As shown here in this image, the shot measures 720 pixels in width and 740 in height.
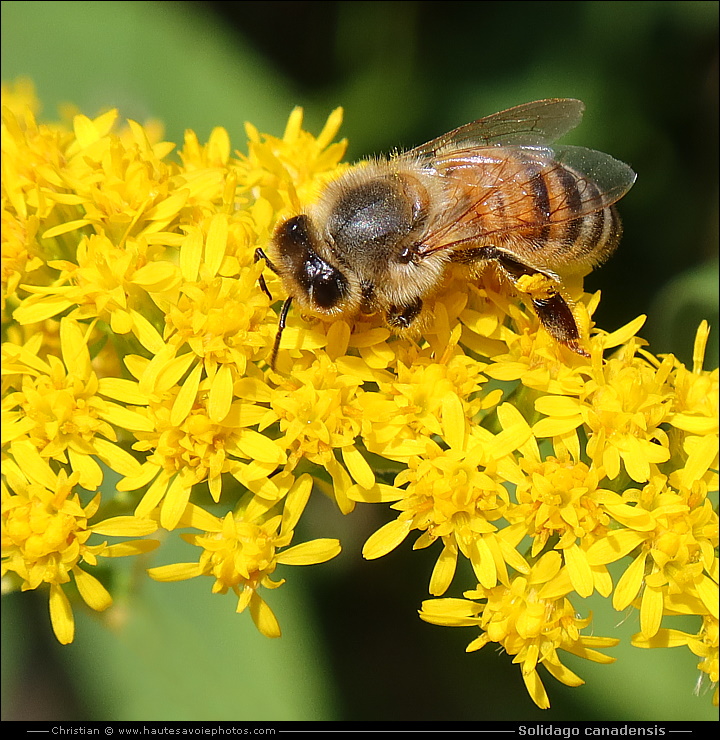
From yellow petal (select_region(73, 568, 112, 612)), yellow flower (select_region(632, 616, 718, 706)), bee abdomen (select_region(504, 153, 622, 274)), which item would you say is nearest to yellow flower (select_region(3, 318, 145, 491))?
yellow petal (select_region(73, 568, 112, 612))

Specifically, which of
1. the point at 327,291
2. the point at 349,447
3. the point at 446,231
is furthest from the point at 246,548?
the point at 446,231

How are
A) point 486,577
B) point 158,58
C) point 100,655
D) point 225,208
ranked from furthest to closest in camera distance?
point 158,58 → point 100,655 → point 225,208 → point 486,577

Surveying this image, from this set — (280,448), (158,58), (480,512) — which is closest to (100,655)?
(280,448)

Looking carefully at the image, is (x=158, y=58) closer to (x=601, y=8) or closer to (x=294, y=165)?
(x=294, y=165)

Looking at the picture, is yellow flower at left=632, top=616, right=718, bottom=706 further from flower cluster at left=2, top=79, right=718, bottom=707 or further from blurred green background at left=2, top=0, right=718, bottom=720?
blurred green background at left=2, top=0, right=718, bottom=720

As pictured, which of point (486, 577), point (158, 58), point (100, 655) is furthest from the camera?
point (158, 58)

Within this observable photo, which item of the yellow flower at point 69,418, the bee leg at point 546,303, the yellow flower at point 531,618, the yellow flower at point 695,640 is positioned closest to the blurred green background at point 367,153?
the yellow flower at point 695,640

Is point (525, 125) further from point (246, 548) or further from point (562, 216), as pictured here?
point (246, 548)
